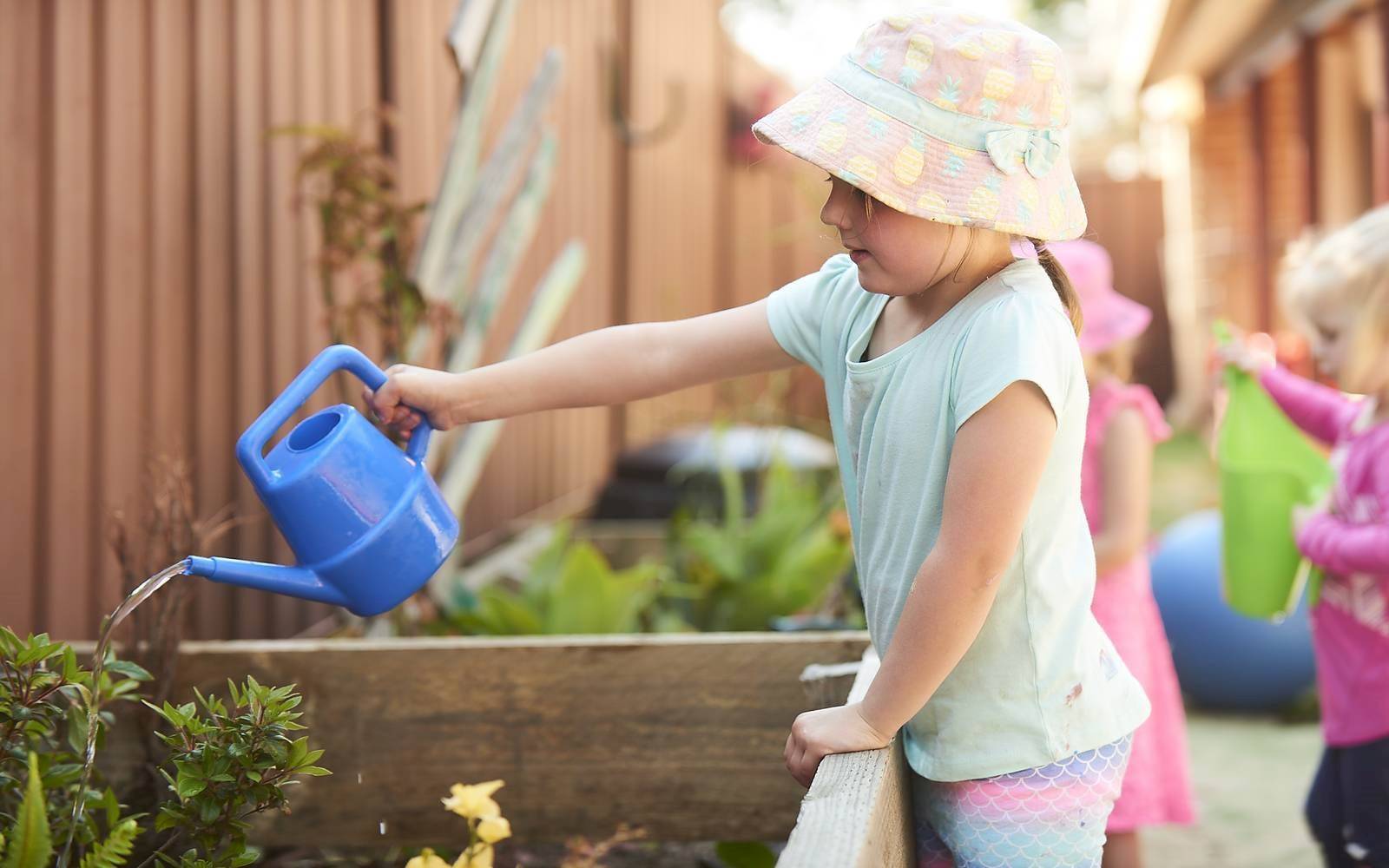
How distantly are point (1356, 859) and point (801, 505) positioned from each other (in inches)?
71.5

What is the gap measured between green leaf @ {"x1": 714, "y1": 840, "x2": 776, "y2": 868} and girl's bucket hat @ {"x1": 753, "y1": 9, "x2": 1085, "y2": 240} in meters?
1.19

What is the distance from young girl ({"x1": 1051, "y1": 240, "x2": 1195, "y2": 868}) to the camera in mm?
Answer: 2512

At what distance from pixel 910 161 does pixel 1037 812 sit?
0.68 metres

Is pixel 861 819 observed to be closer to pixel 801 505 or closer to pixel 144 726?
pixel 144 726

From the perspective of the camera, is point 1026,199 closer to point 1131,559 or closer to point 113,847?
point 113,847

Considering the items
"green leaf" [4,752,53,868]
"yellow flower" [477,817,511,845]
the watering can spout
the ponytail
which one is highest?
the ponytail

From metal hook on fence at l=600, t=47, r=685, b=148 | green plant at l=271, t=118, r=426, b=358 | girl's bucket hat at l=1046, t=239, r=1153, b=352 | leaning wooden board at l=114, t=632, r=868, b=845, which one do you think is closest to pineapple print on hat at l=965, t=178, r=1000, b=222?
leaning wooden board at l=114, t=632, r=868, b=845

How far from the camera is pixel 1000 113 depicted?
139 centimetres

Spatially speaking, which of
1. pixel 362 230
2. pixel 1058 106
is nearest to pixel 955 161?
pixel 1058 106

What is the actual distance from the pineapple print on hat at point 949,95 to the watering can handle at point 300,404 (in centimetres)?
69

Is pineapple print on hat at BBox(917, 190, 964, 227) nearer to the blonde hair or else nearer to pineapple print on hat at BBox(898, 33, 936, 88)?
pineapple print on hat at BBox(898, 33, 936, 88)

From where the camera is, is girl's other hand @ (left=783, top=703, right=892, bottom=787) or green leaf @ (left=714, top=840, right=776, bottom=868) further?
green leaf @ (left=714, top=840, right=776, bottom=868)

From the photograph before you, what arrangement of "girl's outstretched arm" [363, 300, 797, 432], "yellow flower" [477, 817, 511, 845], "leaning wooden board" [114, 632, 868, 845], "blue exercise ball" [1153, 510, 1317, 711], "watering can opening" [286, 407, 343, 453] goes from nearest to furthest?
1. "yellow flower" [477, 817, 511, 845]
2. "watering can opening" [286, 407, 343, 453]
3. "girl's outstretched arm" [363, 300, 797, 432]
4. "leaning wooden board" [114, 632, 868, 845]
5. "blue exercise ball" [1153, 510, 1317, 711]

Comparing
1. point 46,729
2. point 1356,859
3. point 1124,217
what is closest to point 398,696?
point 46,729
